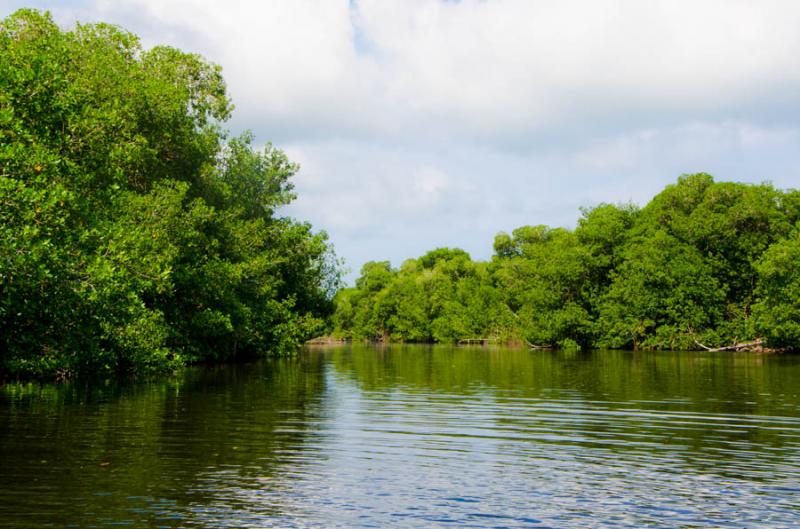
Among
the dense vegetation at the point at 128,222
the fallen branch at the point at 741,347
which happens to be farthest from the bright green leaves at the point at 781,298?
the dense vegetation at the point at 128,222

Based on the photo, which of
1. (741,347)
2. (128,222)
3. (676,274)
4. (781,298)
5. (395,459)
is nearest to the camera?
(395,459)

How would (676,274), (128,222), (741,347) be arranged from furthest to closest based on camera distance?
1. (676,274)
2. (741,347)
3. (128,222)

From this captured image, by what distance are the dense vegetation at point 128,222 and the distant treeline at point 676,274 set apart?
1543 inches

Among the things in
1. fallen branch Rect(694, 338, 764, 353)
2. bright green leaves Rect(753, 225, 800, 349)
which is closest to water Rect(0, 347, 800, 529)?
bright green leaves Rect(753, 225, 800, 349)

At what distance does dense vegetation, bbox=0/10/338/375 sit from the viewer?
85.5ft

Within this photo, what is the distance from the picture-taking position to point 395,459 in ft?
57.6

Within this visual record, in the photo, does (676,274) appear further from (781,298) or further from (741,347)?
(781,298)

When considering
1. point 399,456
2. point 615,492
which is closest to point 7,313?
point 399,456

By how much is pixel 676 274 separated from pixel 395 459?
83.2m

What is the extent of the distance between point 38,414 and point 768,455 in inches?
812

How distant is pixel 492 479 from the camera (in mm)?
15344

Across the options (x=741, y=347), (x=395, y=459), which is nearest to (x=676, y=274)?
(x=741, y=347)

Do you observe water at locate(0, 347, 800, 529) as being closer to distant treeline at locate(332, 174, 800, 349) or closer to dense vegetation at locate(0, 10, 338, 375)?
Result: dense vegetation at locate(0, 10, 338, 375)

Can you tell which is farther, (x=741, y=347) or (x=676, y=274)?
(x=676, y=274)
